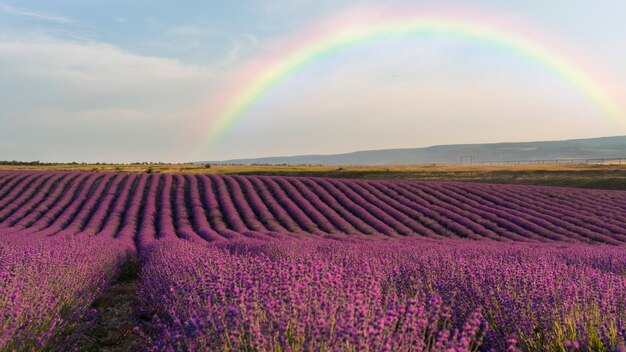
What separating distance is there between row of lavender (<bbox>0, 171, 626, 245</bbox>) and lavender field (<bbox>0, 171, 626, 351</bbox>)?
10 cm

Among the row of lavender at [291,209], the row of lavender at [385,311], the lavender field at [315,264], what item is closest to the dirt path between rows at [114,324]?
the lavender field at [315,264]

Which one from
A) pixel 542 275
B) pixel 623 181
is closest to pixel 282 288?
pixel 542 275

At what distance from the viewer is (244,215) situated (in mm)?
19656

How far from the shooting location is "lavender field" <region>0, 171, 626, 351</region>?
11.4 ft

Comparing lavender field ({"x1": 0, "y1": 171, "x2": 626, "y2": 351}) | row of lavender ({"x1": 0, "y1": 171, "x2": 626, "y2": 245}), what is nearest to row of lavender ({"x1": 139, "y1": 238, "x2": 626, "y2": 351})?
lavender field ({"x1": 0, "y1": 171, "x2": 626, "y2": 351})

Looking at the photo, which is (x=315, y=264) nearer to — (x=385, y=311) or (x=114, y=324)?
(x=385, y=311)

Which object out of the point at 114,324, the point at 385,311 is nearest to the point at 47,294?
the point at 114,324

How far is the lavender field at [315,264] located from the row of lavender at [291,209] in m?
0.10

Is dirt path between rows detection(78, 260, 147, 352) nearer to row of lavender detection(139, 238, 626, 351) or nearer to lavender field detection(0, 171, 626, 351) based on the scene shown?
lavender field detection(0, 171, 626, 351)

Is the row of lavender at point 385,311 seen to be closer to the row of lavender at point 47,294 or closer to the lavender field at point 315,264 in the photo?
the lavender field at point 315,264

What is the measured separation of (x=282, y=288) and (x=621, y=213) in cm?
2033

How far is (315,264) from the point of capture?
201 inches

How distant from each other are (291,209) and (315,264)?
50.9ft

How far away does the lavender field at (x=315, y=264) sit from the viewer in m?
3.46
